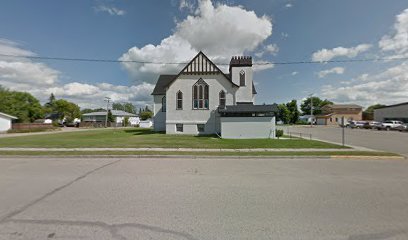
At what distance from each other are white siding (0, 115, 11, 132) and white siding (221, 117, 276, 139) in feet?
134

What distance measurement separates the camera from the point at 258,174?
6.95m

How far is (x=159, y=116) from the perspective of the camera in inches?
1109

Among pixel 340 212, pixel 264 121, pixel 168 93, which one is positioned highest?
pixel 168 93

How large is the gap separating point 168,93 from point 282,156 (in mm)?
16937

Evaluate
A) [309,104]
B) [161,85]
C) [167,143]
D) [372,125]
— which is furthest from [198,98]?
[309,104]

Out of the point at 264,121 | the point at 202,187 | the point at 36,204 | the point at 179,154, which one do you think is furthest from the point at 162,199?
the point at 264,121

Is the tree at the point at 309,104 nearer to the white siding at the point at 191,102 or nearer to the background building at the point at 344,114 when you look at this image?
the background building at the point at 344,114

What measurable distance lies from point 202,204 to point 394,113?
63.4m

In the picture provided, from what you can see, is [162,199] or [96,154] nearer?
[162,199]

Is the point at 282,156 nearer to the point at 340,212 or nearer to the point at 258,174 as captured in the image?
the point at 258,174

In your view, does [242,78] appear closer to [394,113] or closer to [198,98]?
[198,98]

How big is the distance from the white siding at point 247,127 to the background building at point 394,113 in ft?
148

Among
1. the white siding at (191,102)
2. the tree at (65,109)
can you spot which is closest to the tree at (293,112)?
Result: the white siding at (191,102)

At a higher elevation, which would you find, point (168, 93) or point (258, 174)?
point (168, 93)
